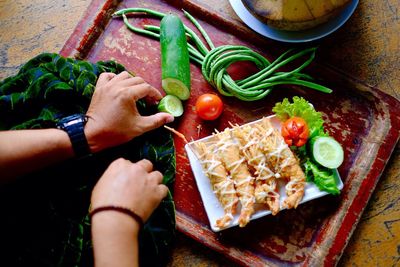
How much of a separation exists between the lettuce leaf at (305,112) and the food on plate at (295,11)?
1.50 feet

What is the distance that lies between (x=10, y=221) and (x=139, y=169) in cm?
76

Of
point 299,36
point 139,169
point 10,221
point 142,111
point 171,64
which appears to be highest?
point 299,36

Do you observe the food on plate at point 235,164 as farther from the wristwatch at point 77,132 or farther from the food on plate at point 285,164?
the wristwatch at point 77,132

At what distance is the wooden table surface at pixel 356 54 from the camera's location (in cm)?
280

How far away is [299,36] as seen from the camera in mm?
2818

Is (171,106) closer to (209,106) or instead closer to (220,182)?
(209,106)

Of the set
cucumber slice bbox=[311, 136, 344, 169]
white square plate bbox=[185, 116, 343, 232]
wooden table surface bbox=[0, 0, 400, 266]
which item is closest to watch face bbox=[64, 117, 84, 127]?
white square plate bbox=[185, 116, 343, 232]

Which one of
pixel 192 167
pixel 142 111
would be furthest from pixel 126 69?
pixel 192 167

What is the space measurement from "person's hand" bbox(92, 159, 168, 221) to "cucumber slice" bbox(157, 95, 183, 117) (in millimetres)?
414

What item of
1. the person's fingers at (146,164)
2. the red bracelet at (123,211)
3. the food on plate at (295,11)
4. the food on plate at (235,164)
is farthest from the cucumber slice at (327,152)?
the red bracelet at (123,211)

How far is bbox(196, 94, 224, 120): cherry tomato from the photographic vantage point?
2.74 metres

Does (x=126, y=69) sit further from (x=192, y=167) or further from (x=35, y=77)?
(x=192, y=167)

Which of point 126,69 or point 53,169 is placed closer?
point 53,169

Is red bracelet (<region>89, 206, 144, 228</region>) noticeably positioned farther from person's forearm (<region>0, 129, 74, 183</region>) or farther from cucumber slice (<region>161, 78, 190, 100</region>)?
cucumber slice (<region>161, 78, 190, 100</region>)
